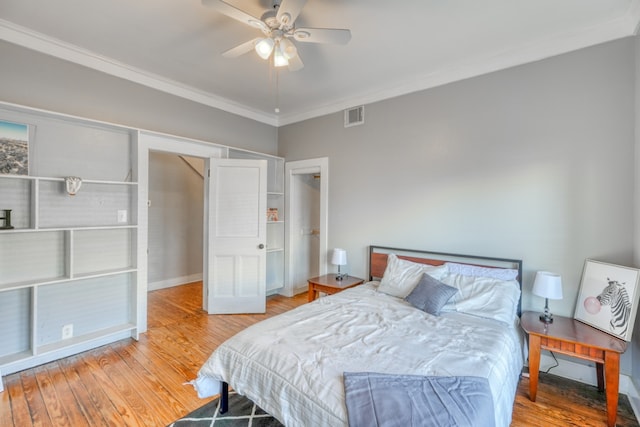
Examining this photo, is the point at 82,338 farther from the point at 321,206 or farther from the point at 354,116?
the point at 354,116

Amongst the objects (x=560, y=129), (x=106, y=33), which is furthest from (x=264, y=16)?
(x=560, y=129)

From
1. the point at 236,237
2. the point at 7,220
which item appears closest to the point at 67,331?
the point at 7,220

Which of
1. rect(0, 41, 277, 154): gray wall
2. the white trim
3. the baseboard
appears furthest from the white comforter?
the baseboard

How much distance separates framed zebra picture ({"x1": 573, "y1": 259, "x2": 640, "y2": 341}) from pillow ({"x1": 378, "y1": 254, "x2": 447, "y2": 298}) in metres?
1.06

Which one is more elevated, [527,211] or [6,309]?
[527,211]

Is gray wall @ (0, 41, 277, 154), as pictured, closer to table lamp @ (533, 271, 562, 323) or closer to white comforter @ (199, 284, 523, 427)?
white comforter @ (199, 284, 523, 427)

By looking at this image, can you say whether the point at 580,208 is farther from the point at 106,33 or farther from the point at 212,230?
the point at 106,33

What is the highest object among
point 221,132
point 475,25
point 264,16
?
point 475,25

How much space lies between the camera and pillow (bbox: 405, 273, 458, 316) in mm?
2414

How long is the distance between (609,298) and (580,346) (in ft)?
1.52

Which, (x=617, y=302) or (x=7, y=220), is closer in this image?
(x=617, y=302)

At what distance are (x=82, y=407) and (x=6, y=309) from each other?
1215 mm

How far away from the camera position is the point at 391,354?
172 centimetres

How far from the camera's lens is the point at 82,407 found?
204 cm
